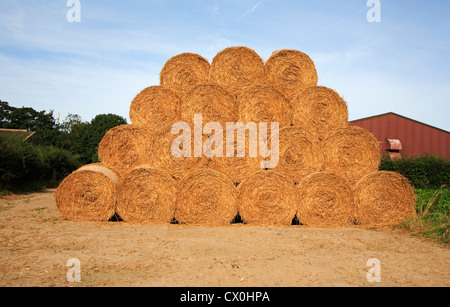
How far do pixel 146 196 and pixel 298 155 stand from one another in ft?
10.9

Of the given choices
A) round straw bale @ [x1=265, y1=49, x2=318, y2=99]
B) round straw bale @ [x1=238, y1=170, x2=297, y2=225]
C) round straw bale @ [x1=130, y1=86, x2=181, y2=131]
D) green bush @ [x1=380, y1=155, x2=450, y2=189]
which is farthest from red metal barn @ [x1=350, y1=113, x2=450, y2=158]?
round straw bale @ [x1=130, y1=86, x2=181, y2=131]

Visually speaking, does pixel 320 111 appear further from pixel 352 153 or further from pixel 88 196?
pixel 88 196

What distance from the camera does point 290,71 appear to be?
298 inches

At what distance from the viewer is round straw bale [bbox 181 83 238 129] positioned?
692 cm

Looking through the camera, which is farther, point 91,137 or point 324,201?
point 91,137

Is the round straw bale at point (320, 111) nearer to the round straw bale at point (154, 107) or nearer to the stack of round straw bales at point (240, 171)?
the stack of round straw bales at point (240, 171)

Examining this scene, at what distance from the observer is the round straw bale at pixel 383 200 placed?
671cm

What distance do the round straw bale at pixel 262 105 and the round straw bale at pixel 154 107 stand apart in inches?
61.3

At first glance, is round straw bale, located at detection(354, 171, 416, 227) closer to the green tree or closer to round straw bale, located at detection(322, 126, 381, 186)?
round straw bale, located at detection(322, 126, 381, 186)

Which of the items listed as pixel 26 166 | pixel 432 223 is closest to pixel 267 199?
pixel 432 223

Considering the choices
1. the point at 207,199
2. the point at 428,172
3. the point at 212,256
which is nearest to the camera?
the point at 212,256

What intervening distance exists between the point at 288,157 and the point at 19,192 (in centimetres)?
1240
